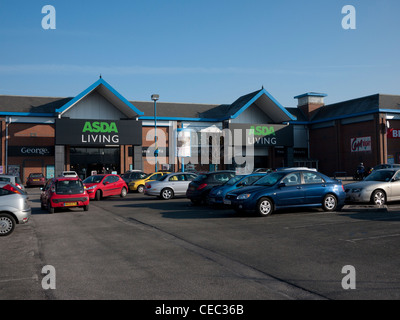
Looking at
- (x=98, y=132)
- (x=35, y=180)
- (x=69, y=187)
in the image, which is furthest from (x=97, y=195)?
(x=35, y=180)

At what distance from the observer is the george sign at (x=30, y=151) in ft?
130

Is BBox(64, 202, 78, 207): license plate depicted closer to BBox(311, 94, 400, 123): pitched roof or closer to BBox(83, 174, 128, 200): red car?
BBox(83, 174, 128, 200): red car

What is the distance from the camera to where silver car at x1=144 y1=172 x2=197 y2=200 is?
21328mm

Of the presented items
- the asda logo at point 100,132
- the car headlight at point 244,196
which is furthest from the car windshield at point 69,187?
the asda logo at point 100,132

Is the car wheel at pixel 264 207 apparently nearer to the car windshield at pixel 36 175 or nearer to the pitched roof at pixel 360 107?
the car windshield at pixel 36 175

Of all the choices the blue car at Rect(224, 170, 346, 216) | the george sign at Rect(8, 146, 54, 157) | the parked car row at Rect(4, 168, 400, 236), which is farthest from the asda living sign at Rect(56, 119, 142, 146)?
the blue car at Rect(224, 170, 346, 216)

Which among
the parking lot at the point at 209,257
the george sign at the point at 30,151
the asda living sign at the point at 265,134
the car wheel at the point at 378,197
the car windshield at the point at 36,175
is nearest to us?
the parking lot at the point at 209,257

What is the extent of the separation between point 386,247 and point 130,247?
17.3 feet

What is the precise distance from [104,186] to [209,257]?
16.1 metres

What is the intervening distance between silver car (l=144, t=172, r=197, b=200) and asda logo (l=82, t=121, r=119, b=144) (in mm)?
17729

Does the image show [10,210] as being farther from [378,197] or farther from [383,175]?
[383,175]

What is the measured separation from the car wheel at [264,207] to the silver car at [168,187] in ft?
30.3

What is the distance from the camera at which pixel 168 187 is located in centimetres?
2147
